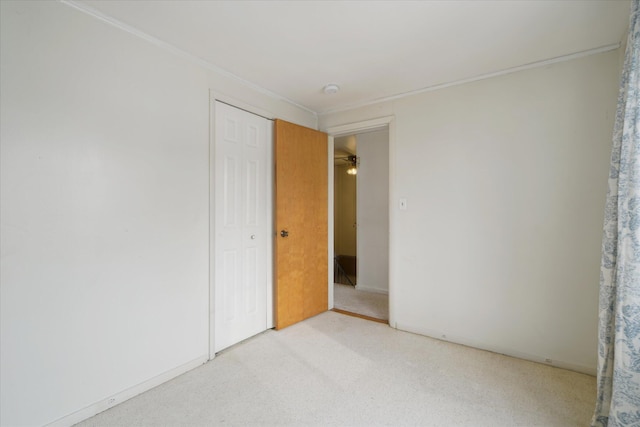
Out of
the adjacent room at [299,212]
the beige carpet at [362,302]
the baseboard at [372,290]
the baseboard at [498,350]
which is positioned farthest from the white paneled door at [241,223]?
the baseboard at [372,290]

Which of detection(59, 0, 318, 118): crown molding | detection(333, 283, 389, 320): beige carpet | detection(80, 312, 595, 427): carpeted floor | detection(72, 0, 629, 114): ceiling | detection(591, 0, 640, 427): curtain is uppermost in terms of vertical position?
detection(72, 0, 629, 114): ceiling

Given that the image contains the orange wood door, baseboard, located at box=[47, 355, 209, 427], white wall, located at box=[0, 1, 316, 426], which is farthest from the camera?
the orange wood door

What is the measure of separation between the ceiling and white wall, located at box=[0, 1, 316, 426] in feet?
1.05

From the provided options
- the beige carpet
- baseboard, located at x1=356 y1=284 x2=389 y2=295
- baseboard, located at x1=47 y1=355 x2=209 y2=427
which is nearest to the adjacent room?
baseboard, located at x1=47 y1=355 x2=209 y2=427

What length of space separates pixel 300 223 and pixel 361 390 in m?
1.69

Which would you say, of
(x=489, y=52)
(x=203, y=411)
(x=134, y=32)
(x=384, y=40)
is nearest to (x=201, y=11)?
(x=134, y=32)

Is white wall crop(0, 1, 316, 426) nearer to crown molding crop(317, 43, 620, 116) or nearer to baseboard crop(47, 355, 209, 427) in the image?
baseboard crop(47, 355, 209, 427)

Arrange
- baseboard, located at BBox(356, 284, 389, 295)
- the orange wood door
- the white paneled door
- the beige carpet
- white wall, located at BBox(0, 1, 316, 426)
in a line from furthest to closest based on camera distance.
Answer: baseboard, located at BBox(356, 284, 389, 295) < the beige carpet < the orange wood door < the white paneled door < white wall, located at BBox(0, 1, 316, 426)

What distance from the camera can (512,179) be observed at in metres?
2.42

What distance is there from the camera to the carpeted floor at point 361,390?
1689mm

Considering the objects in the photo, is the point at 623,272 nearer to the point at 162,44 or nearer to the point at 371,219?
the point at 162,44

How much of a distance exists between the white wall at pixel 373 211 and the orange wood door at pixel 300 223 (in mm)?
1247

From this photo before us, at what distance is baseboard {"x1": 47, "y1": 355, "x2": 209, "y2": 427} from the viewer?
5.32 feet

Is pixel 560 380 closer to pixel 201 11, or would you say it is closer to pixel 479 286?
pixel 479 286
